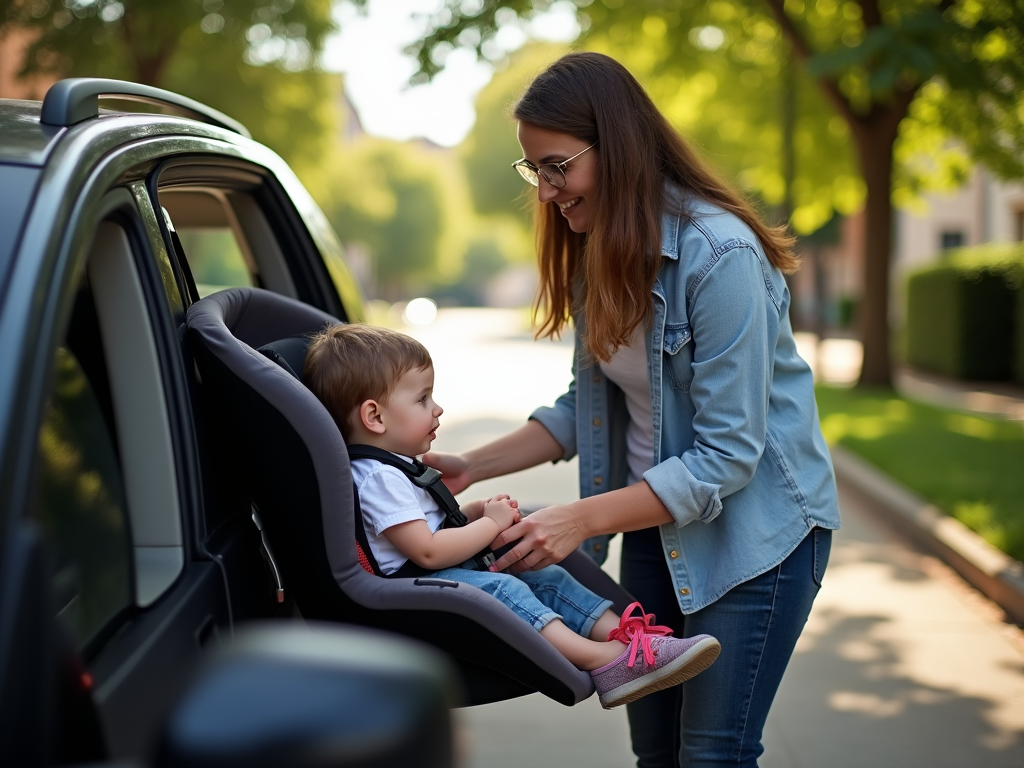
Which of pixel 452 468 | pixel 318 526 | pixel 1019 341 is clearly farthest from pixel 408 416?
pixel 1019 341

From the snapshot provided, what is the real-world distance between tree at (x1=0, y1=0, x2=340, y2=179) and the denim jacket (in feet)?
37.6

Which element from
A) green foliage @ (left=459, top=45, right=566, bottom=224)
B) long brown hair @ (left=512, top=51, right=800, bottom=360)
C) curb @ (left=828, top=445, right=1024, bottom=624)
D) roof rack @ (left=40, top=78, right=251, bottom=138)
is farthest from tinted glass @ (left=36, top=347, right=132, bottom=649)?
green foliage @ (left=459, top=45, right=566, bottom=224)

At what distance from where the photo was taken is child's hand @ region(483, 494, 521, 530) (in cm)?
243

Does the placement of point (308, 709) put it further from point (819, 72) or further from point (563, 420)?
point (819, 72)

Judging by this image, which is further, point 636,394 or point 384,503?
point 636,394

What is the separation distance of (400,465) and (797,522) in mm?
904

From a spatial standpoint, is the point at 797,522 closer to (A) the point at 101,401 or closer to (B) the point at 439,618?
(B) the point at 439,618

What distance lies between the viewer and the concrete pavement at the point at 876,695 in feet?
13.7

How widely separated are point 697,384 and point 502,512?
503 millimetres

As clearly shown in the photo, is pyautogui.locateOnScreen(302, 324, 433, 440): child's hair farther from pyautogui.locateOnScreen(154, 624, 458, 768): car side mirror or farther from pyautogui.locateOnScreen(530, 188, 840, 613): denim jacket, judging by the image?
pyautogui.locateOnScreen(154, 624, 458, 768): car side mirror

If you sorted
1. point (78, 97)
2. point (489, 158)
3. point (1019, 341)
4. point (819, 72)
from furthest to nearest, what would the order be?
point (489, 158), point (1019, 341), point (819, 72), point (78, 97)

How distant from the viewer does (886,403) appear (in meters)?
14.0

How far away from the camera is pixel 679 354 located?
99.0 inches

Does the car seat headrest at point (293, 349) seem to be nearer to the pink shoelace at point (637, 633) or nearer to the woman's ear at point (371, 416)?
the woman's ear at point (371, 416)
